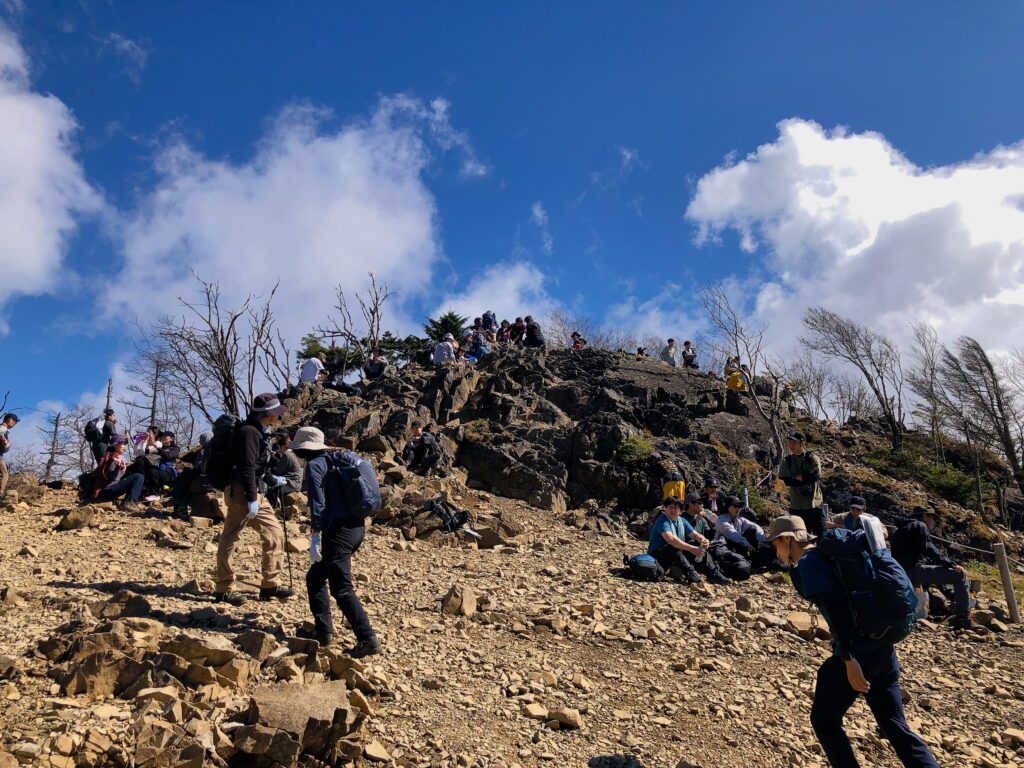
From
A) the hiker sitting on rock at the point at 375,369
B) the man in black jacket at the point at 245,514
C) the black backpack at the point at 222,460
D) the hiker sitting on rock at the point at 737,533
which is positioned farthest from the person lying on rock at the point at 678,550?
the hiker sitting on rock at the point at 375,369

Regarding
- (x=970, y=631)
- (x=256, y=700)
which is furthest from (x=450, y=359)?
(x=256, y=700)

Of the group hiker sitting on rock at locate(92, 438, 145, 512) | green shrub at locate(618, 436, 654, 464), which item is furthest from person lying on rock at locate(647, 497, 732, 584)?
hiker sitting on rock at locate(92, 438, 145, 512)

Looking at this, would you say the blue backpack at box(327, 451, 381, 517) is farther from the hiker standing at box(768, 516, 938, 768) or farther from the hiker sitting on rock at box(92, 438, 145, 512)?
the hiker sitting on rock at box(92, 438, 145, 512)

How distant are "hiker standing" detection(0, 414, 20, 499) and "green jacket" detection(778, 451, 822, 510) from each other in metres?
12.2

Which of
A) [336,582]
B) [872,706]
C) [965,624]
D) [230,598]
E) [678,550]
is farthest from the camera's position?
[678,550]

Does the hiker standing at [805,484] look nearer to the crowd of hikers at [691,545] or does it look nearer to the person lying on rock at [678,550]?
the crowd of hikers at [691,545]

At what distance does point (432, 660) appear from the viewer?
527 cm

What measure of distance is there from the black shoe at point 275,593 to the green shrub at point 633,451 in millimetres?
11077

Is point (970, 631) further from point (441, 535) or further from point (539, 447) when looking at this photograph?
point (539, 447)

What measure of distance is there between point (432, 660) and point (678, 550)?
4.72 metres

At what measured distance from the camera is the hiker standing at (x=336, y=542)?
4.99m

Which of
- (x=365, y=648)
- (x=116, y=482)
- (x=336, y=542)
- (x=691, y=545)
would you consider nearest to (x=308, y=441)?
(x=336, y=542)

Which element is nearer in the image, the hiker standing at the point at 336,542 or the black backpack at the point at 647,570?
the hiker standing at the point at 336,542

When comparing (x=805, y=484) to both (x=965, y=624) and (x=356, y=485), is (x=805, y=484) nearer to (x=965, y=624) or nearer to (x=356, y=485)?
(x=965, y=624)
